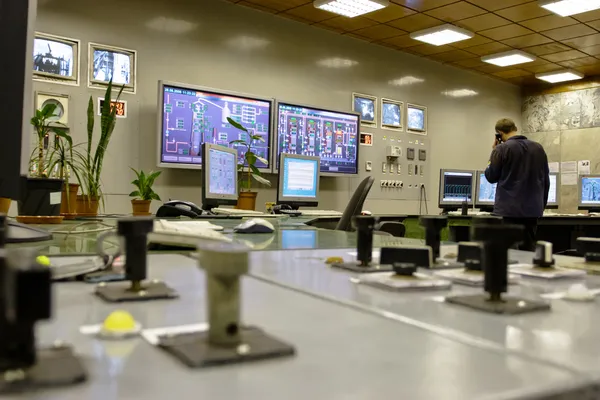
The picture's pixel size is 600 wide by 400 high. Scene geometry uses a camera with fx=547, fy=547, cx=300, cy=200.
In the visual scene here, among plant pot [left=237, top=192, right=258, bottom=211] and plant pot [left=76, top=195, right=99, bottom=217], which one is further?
plant pot [left=237, top=192, right=258, bottom=211]

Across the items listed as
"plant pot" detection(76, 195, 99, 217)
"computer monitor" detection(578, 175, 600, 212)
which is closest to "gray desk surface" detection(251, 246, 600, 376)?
"plant pot" detection(76, 195, 99, 217)

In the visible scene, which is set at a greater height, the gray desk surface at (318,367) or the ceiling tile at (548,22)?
the ceiling tile at (548,22)

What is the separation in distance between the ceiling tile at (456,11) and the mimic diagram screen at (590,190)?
2945 millimetres

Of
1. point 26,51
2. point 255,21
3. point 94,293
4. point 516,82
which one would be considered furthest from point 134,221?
point 516,82

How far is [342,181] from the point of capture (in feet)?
19.9

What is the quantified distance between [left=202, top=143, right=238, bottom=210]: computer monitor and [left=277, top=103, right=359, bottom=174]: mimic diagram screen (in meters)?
1.32

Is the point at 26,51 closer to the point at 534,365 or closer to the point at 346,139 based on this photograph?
the point at 534,365

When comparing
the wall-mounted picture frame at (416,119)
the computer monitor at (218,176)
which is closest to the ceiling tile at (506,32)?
the wall-mounted picture frame at (416,119)

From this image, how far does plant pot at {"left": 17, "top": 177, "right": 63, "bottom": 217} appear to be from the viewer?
7.15 feet

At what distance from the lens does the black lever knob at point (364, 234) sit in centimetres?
88

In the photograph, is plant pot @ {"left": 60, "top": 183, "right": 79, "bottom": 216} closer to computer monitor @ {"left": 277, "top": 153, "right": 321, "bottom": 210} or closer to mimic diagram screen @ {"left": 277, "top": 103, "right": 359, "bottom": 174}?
computer monitor @ {"left": 277, "top": 153, "right": 321, "bottom": 210}

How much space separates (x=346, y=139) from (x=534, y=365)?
541 cm

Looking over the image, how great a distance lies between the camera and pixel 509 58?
22.0 feet

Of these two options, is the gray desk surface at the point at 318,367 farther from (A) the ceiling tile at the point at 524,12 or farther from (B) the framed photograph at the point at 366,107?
(B) the framed photograph at the point at 366,107
